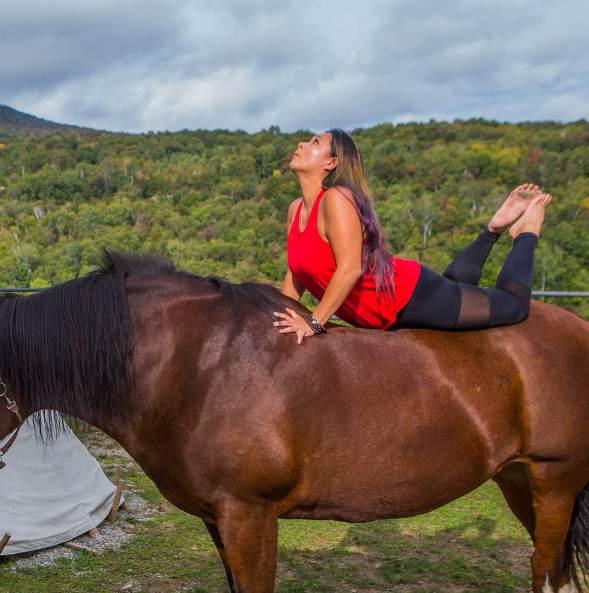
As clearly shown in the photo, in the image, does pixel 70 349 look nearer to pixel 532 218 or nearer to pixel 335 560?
pixel 532 218

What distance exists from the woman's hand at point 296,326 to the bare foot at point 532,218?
1.12 m

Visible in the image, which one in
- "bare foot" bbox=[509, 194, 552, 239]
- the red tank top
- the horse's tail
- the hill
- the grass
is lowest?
the grass

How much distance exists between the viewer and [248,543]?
6.50ft

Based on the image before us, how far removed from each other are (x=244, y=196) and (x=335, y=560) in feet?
81.1

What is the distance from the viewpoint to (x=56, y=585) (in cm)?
362

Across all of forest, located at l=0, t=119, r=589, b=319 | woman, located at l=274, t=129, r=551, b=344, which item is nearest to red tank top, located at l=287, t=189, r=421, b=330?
woman, located at l=274, t=129, r=551, b=344

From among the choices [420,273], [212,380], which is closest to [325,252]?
[420,273]

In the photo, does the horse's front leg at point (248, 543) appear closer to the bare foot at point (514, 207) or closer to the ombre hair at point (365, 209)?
the ombre hair at point (365, 209)

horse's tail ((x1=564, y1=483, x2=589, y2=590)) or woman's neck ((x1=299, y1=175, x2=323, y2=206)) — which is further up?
woman's neck ((x1=299, y1=175, x2=323, y2=206))

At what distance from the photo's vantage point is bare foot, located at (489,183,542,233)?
2.59m

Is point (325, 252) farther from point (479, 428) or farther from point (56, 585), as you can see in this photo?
point (56, 585)

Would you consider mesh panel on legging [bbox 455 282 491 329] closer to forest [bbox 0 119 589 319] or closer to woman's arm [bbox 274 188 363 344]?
woman's arm [bbox 274 188 363 344]

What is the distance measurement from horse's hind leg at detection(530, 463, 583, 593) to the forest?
677 cm

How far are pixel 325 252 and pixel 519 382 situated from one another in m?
0.94
